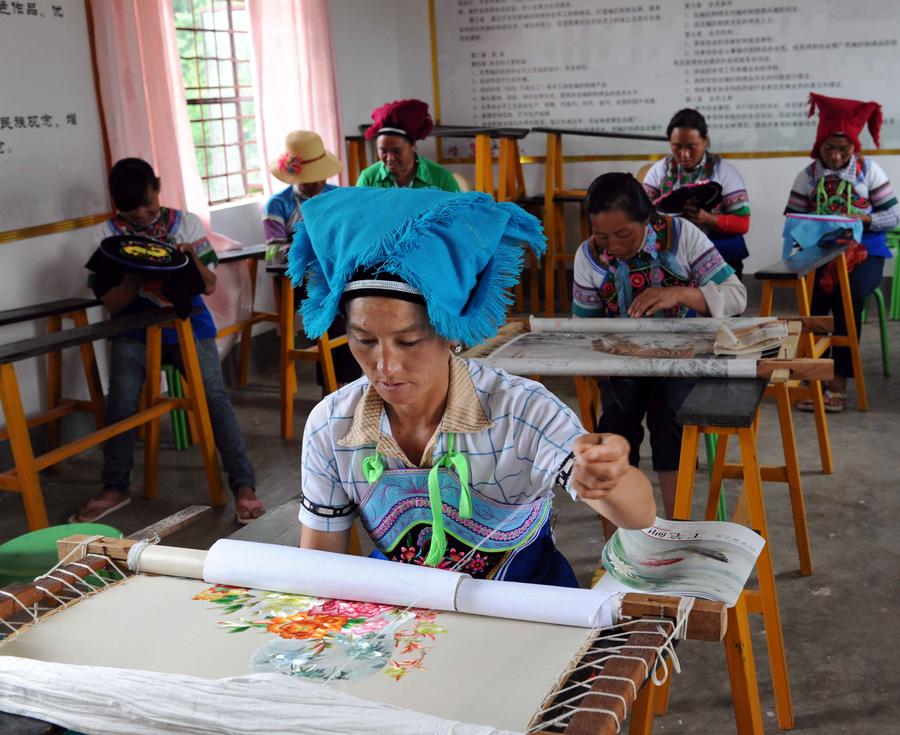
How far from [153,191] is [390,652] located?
2798 mm

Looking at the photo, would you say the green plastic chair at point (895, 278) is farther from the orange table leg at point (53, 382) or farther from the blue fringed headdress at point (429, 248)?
the blue fringed headdress at point (429, 248)

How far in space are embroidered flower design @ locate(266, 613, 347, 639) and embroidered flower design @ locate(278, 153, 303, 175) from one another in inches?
136

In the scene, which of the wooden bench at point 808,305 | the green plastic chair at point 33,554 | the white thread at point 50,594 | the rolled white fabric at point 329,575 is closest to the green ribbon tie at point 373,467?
the rolled white fabric at point 329,575

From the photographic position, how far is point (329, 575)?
1295mm

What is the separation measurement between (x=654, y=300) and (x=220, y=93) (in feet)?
11.2

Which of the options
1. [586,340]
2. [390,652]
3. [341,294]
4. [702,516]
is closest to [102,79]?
[586,340]

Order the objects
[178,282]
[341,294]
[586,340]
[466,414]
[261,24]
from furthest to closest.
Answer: [261,24]
[178,282]
[586,340]
[466,414]
[341,294]

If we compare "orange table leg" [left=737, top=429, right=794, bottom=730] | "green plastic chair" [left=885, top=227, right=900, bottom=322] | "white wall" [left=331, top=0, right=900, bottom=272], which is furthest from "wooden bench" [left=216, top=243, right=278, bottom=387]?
"green plastic chair" [left=885, top=227, right=900, bottom=322]

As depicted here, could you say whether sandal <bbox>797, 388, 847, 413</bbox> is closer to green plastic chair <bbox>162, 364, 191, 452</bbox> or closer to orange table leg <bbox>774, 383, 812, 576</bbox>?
orange table leg <bbox>774, 383, 812, 576</bbox>

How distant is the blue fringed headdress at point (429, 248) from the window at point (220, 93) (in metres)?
4.03

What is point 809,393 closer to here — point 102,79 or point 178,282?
point 178,282

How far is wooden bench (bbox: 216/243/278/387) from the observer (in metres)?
4.52

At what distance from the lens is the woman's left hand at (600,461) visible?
3.87ft

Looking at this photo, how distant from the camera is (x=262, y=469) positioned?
13.0 feet
